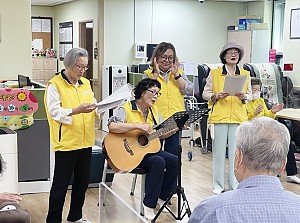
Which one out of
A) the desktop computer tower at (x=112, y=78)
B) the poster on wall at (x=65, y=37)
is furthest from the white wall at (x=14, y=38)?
the poster on wall at (x=65, y=37)

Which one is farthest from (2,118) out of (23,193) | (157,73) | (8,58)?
(8,58)

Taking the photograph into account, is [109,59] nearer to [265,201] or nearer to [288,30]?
[288,30]

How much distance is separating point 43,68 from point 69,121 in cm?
871

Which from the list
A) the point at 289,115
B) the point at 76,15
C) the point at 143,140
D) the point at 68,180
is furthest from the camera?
the point at 76,15

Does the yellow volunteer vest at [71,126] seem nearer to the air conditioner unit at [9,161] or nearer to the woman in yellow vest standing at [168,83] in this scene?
the air conditioner unit at [9,161]

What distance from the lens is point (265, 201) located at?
1409mm

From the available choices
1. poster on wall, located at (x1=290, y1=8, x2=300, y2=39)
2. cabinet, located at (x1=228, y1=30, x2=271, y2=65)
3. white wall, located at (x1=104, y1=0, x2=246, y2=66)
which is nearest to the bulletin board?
white wall, located at (x1=104, y1=0, x2=246, y2=66)

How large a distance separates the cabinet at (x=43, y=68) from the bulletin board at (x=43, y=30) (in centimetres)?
69

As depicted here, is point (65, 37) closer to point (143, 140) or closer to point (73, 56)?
point (143, 140)

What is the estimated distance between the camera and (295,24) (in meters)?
6.99

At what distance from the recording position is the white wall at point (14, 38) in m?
6.14

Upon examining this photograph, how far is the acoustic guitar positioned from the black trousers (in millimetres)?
178

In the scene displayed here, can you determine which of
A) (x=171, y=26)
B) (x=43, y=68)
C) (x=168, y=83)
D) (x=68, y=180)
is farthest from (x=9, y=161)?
(x=43, y=68)

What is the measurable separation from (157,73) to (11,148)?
1371 millimetres
